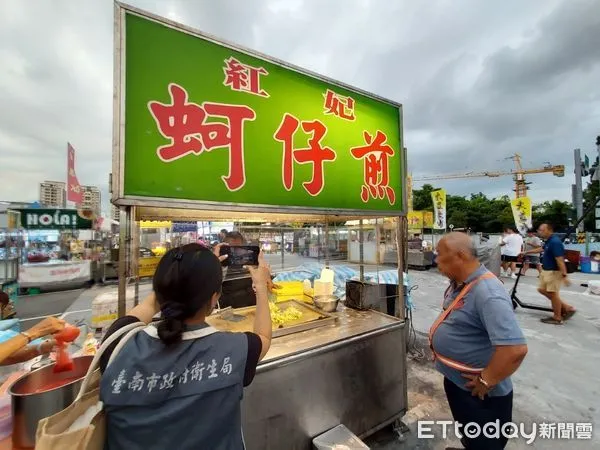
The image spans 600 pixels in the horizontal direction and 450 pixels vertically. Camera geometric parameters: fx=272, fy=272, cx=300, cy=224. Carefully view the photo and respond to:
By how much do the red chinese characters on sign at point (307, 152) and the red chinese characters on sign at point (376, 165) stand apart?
38 centimetres

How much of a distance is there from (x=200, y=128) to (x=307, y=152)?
2.94 feet

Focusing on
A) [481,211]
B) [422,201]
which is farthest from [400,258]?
[481,211]

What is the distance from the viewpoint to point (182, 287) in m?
1.02

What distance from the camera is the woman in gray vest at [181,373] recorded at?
0.96 metres

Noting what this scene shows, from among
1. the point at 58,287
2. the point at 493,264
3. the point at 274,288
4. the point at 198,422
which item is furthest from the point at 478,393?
the point at 58,287

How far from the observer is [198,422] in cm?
100

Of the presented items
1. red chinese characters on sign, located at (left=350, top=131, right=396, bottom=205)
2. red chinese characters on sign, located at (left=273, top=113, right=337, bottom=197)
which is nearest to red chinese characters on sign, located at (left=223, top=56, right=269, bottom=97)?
red chinese characters on sign, located at (left=273, top=113, right=337, bottom=197)

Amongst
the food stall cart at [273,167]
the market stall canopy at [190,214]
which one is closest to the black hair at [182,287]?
the food stall cart at [273,167]

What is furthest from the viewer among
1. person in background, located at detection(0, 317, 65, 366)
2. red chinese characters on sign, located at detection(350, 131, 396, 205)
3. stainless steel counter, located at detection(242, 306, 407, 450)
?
red chinese characters on sign, located at detection(350, 131, 396, 205)

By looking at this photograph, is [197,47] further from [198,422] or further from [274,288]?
[274,288]

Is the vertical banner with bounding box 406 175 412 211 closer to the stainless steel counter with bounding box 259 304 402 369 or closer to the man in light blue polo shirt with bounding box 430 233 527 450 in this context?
the man in light blue polo shirt with bounding box 430 233 527 450

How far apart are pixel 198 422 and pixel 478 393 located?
1833 mm

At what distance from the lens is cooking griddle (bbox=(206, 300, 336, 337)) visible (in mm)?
2602

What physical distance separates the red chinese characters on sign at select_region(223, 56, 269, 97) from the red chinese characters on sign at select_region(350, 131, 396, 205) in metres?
1.05
